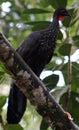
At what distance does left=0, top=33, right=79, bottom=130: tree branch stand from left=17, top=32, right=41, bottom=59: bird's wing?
2.11 feet

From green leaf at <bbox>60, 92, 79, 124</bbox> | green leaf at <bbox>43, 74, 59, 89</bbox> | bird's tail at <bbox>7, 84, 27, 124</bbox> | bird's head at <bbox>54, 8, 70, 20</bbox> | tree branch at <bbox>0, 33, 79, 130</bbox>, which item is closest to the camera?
tree branch at <bbox>0, 33, 79, 130</bbox>

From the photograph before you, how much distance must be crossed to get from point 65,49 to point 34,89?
774 mm

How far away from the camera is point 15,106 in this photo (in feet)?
8.78

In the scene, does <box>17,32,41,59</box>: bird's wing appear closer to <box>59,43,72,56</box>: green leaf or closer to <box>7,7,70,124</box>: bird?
<box>7,7,70,124</box>: bird

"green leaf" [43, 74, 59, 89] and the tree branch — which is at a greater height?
the tree branch

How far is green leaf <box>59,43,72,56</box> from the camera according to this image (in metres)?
2.92

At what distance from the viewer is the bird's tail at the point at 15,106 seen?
256 centimetres

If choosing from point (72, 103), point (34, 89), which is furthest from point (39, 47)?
point (34, 89)

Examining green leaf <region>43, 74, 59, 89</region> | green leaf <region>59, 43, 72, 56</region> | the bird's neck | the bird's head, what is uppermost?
the bird's head

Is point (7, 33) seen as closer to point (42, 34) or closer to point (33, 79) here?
point (42, 34)

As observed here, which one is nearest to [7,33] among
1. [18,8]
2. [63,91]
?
[18,8]

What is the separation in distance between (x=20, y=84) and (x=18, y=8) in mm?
2289

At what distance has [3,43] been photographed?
2.14 m

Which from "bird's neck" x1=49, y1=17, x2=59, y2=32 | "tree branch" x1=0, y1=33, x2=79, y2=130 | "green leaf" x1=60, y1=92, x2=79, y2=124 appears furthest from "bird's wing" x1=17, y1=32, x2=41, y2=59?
"tree branch" x1=0, y1=33, x2=79, y2=130
